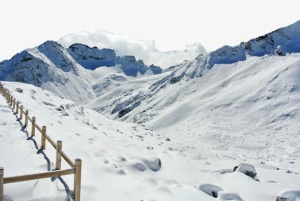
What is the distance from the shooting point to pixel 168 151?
21328 mm

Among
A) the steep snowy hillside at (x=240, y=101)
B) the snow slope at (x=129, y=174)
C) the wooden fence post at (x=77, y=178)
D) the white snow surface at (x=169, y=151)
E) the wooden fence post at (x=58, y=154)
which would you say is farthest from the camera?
the steep snowy hillside at (x=240, y=101)

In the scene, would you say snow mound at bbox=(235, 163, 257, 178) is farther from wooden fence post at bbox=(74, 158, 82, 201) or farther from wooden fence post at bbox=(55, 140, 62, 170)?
wooden fence post at bbox=(74, 158, 82, 201)

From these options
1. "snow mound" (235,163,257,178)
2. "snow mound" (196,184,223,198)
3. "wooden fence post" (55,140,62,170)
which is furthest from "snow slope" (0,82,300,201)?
"wooden fence post" (55,140,62,170)

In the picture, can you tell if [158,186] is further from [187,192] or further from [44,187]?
[44,187]

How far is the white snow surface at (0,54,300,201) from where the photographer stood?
448 inches

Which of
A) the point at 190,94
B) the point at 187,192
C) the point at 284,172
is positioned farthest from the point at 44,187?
the point at 190,94

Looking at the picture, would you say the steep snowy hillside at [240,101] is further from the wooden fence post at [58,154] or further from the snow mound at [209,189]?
the wooden fence post at [58,154]

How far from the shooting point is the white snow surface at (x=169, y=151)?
11391 mm

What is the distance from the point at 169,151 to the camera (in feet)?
70.1

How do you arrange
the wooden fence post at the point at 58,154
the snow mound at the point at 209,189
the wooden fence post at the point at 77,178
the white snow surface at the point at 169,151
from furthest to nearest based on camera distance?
the snow mound at the point at 209,189 < the white snow surface at the point at 169,151 < the wooden fence post at the point at 58,154 < the wooden fence post at the point at 77,178

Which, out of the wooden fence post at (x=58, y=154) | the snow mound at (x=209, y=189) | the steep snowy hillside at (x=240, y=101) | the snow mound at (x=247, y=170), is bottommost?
the steep snowy hillside at (x=240, y=101)

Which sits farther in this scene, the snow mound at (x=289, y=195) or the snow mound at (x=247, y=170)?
the snow mound at (x=247, y=170)

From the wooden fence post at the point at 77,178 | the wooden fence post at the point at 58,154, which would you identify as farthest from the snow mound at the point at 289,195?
the wooden fence post at the point at 58,154

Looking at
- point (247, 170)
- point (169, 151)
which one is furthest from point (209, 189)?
point (169, 151)
